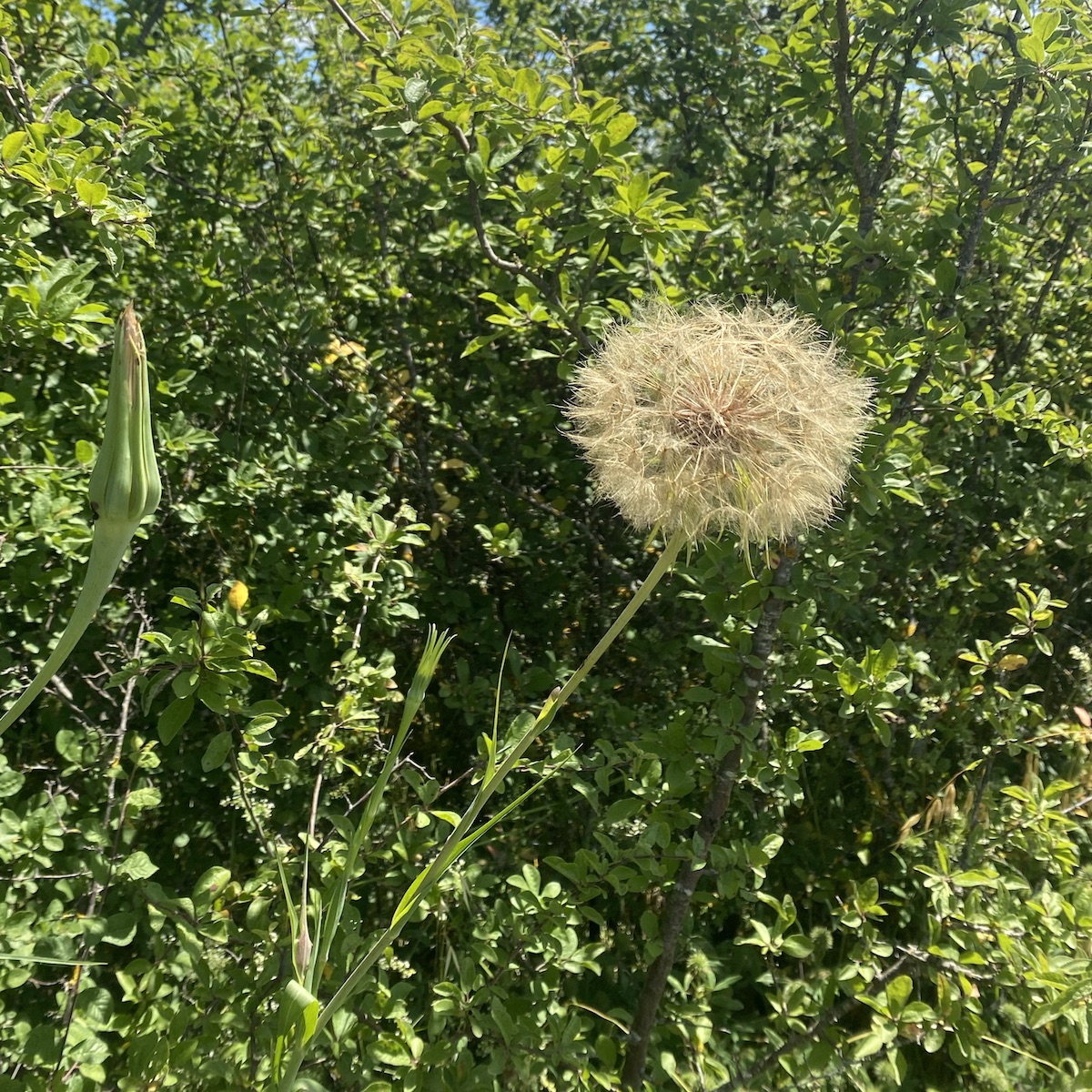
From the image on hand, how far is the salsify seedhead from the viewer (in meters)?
1.22

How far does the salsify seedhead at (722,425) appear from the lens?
1.22 metres

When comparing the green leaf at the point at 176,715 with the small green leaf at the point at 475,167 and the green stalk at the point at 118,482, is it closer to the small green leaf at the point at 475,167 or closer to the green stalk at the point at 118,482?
the green stalk at the point at 118,482

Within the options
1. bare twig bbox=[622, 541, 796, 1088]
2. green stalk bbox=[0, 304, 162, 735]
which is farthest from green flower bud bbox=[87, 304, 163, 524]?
bare twig bbox=[622, 541, 796, 1088]

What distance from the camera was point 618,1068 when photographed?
203 centimetres

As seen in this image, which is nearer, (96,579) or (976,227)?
(96,579)

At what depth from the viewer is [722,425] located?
4.10ft

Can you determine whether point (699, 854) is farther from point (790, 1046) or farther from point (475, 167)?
point (475, 167)

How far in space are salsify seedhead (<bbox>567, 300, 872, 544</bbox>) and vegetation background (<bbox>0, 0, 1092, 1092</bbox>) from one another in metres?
0.39

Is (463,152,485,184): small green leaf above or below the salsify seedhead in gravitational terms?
above

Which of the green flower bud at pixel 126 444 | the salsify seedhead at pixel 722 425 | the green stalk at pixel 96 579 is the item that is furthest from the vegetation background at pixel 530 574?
the green flower bud at pixel 126 444

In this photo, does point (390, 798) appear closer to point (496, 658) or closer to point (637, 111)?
point (496, 658)

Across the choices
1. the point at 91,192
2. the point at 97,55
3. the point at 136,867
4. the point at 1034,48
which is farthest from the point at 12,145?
the point at 1034,48

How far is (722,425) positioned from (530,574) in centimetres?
153

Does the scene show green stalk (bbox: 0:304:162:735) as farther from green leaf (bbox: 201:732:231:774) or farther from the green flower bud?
green leaf (bbox: 201:732:231:774)
